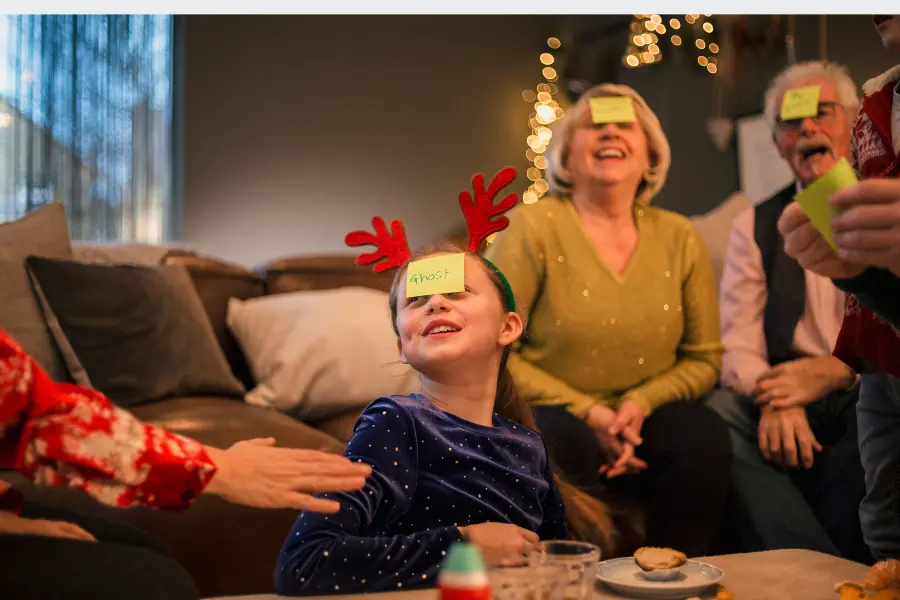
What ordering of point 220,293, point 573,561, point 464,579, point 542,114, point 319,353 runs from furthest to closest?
point 542,114, point 220,293, point 319,353, point 573,561, point 464,579

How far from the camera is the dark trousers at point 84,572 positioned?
3.16ft

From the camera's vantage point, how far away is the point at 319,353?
2549 millimetres

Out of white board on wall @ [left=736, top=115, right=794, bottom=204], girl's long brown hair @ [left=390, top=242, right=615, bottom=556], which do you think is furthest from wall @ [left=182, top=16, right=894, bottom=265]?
girl's long brown hair @ [left=390, top=242, right=615, bottom=556]

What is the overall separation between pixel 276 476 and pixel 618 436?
1208 mm

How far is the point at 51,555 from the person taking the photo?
1003 millimetres

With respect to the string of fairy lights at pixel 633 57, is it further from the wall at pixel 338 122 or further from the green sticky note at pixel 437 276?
the green sticky note at pixel 437 276

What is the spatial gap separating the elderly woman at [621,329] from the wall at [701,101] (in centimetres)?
185

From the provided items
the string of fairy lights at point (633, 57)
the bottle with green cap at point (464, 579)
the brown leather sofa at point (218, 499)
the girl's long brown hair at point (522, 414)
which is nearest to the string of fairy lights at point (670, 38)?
the string of fairy lights at point (633, 57)

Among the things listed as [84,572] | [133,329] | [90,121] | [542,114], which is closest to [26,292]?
[133,329]

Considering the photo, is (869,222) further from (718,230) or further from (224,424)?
(718,230)

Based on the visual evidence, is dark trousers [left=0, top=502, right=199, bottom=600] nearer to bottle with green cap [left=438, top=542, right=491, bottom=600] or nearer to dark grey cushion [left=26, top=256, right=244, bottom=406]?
bottle with green cap [left=438, top=542, right=491, bottom=600]

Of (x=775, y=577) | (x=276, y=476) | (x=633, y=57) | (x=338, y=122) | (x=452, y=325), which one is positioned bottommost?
Answer: (x=775, y=577)

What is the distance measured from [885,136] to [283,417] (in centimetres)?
154

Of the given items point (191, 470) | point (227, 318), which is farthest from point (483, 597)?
point (227, 318)
